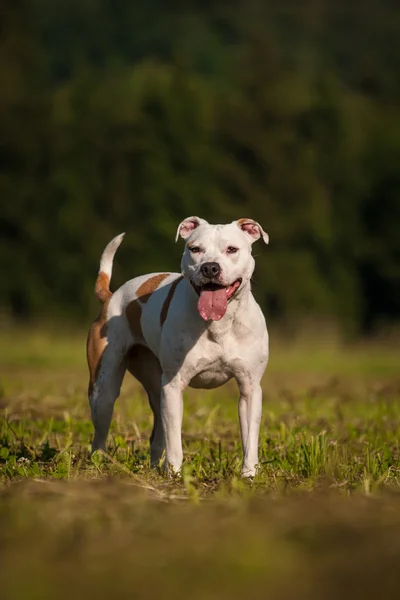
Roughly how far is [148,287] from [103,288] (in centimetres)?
60

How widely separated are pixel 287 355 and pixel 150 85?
433 inches

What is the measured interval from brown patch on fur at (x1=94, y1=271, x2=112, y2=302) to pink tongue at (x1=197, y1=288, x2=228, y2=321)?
169 centimetres

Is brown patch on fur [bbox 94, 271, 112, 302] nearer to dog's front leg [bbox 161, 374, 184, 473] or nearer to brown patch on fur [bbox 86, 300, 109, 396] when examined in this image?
brown patch on fur [bbox 86, 300, 109, 396]

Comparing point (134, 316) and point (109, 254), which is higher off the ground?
point (109, 254)

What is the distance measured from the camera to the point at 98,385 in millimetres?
6973

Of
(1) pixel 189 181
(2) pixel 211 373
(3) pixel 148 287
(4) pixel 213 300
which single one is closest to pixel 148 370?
(3) pixel 148 287

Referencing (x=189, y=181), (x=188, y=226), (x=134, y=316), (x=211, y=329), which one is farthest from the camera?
(x=189, y=181)

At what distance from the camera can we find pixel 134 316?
6.84 metres

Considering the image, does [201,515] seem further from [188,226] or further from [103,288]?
[103,288]

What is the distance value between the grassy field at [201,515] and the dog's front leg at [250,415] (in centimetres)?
13

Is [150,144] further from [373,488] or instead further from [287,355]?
[373,488]

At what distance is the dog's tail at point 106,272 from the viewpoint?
7.36 m

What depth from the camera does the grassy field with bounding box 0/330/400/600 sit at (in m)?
2.85

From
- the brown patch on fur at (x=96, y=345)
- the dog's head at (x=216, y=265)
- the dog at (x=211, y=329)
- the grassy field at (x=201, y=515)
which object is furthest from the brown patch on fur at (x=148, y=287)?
the grassy field at (x=201, y=515)
